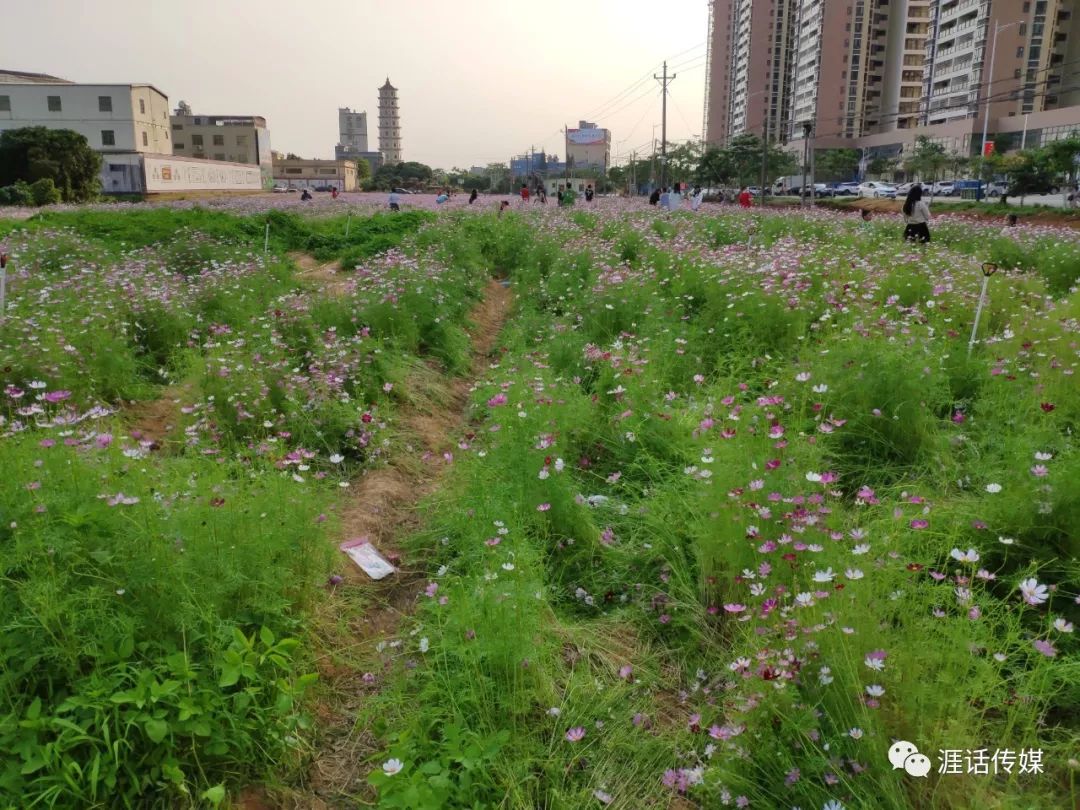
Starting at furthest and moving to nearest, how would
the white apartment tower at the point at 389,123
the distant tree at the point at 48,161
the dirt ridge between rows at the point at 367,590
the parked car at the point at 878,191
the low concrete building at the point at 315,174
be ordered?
1. the white apartment tower at the point at 389,123
2. the low concrete building at the point at 315,174
3. the parked car at the point at 878,191
4. the distant tree at the point at 48,161
5. the dirt ridge between rows at the point at 367,590

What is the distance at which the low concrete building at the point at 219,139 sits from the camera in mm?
91188

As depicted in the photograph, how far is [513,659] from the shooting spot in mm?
2814

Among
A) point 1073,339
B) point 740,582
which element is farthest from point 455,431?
point 1073,339

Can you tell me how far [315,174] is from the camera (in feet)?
365

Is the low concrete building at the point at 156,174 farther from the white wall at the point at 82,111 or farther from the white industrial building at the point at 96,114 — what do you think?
the white wall at the point at 82,111

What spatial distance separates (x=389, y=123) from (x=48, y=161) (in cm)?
15267

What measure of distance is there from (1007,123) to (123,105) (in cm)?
7235

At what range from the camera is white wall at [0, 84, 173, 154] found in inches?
2256

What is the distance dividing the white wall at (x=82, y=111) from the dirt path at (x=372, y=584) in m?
63.0

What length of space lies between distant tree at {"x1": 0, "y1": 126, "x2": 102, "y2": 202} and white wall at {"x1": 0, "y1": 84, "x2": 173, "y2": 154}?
58.9 ft

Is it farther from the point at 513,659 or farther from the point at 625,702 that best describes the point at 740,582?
the point at 513,659

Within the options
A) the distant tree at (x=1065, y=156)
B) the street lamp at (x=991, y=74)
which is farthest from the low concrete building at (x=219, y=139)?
the distant tree at (x=1065, y=156)

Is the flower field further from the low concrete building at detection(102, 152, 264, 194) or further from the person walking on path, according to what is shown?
the low concrete building at detection(102, 152, 264, 194)

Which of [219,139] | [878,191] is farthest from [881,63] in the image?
[219,139]
